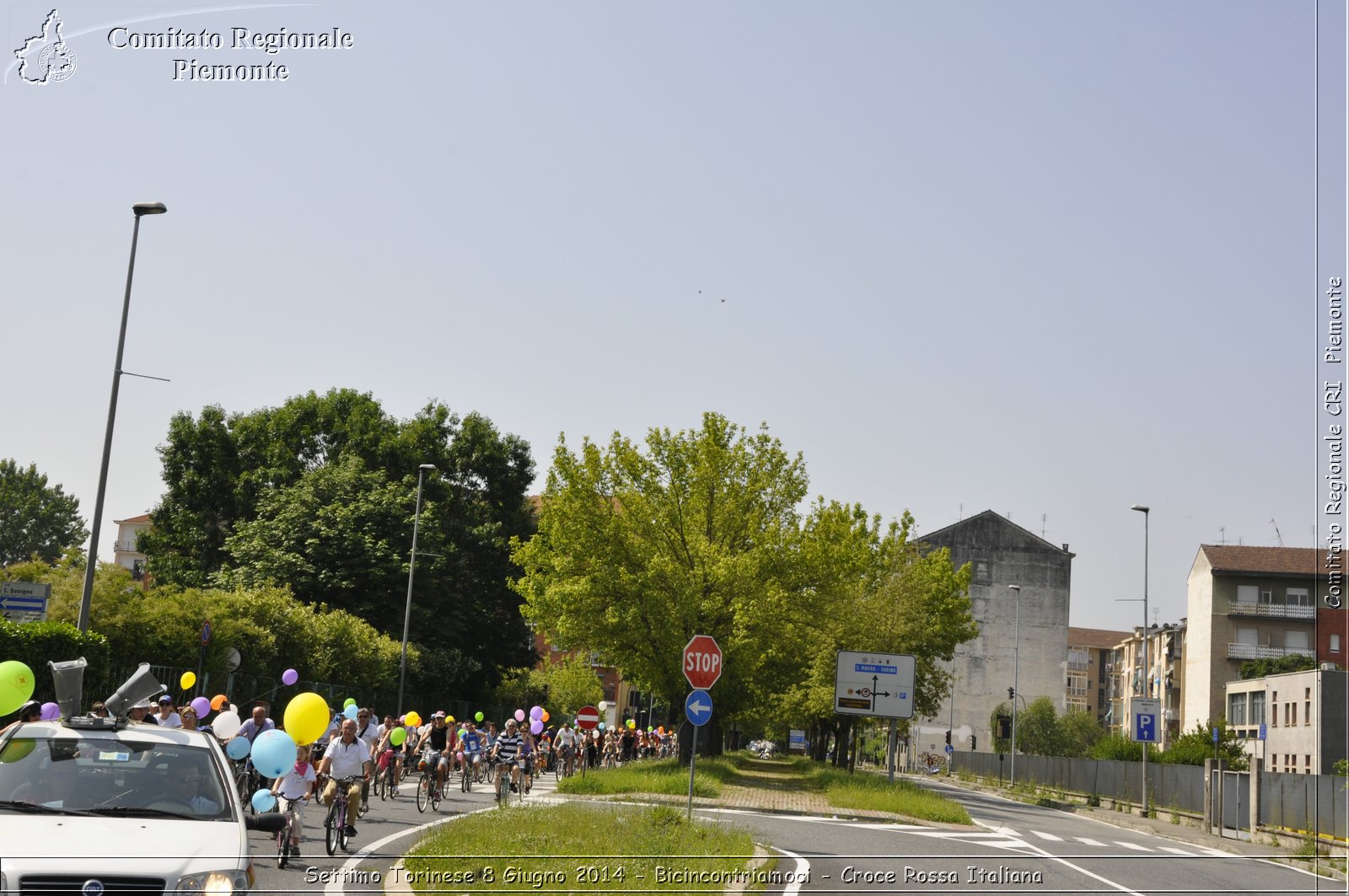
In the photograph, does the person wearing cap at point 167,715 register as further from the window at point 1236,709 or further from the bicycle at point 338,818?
the window at point 1236,709

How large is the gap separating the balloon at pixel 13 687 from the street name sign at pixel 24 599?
9493mm

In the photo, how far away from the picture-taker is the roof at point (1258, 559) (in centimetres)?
8238

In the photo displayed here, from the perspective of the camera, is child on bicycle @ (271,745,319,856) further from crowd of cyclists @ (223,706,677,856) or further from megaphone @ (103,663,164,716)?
megaphone @ (103,663,164,716)

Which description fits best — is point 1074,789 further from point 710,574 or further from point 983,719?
point 983,719

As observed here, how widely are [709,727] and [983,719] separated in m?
53.5

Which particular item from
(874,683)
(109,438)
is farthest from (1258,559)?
(109,438)

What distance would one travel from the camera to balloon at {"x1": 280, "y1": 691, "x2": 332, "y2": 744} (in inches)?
461

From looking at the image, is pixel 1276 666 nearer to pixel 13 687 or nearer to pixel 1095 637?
pixel 13 687

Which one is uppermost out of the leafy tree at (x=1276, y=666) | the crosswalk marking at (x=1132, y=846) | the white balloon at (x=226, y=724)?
the leafy tree at (x=1276, y=666)

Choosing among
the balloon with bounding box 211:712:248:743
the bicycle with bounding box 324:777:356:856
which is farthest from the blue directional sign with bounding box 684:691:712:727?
the balloon with bounding box 211:712:248:743

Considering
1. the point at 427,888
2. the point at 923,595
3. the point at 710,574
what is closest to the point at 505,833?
the point at 427,888

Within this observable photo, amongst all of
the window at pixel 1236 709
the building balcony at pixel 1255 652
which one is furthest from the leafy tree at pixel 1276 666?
the building balcony at pixel 1255 652

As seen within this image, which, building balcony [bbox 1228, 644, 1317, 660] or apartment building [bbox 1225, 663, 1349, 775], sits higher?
building balcony [bbox 1228, 644, 1317, 660]

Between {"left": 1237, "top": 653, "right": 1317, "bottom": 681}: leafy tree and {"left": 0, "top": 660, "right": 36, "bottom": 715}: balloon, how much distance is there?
7414cm
